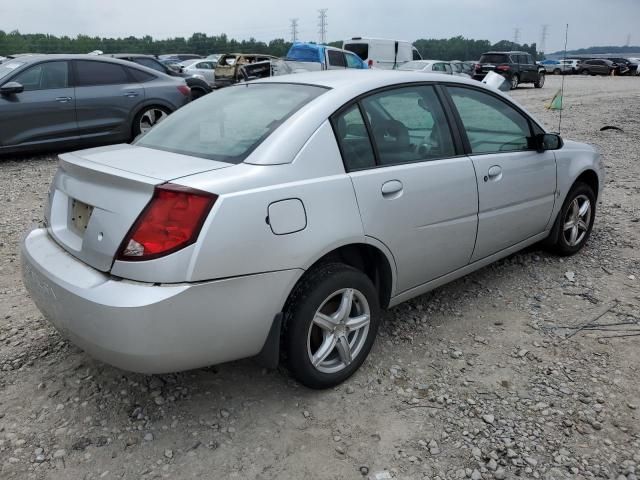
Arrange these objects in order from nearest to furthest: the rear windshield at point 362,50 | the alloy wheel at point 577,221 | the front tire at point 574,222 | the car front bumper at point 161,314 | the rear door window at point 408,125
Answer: the car front bumper at point 161,314 < the rear door window at point 408,125 < the front tire at point 574,222 < the alloy wheel at point 577,221 < the rear windshield at point 362,50

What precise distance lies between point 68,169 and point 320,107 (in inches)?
50.4

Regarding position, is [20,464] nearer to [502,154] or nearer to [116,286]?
[116,286]

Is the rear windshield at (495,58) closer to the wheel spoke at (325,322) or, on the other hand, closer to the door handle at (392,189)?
the door handle at (392,189)

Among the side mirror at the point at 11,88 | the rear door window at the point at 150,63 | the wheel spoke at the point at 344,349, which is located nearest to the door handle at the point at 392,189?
the wheel spoke at the point at 344,349

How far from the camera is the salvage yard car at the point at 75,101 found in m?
7.50

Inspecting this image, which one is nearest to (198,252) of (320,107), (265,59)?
(320,107)

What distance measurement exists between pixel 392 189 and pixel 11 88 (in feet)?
21.6

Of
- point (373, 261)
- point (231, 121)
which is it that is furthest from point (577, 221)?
point (231, 121)

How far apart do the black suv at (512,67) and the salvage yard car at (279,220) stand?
24716 mm

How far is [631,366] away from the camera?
303cm

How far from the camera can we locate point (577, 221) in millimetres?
4531

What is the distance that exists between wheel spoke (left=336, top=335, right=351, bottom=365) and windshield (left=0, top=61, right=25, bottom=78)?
6996 mm

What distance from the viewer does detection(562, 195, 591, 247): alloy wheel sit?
4457 millimetres

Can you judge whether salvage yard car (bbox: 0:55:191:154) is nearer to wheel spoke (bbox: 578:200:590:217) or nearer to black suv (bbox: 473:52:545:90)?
wheel spoke (bbox: 578:200:590:217)
